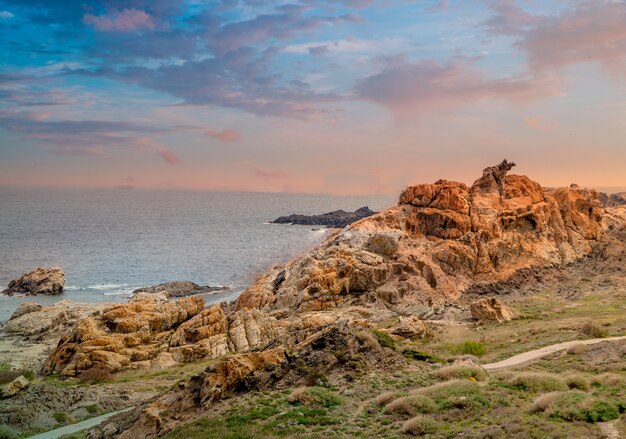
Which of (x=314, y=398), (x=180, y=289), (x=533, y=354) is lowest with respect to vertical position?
(x=180, y=289)

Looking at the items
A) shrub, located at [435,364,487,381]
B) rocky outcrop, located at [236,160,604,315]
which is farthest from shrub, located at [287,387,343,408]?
rocky outcrop, located at [236,160,604,315]

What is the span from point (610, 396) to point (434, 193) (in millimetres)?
51226

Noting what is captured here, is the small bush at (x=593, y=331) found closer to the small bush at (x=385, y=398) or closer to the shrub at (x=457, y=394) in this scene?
the shrub at (x=457, y=394)

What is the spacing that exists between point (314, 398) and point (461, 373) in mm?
7834

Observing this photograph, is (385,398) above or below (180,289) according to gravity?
above

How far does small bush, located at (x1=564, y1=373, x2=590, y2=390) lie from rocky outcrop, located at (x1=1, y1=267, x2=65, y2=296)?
75.2 metres

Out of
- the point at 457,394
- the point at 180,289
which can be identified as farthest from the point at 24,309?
the point at 457,394

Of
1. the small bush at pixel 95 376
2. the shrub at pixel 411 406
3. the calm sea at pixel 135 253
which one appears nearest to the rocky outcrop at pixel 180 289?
the calm sea at pixel 135 253

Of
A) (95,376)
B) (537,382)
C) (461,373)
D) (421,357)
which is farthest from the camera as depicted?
(95,376)

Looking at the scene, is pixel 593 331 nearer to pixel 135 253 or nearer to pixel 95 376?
pixel 95 376

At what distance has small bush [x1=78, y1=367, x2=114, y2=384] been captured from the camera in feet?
121

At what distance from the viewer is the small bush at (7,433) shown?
25.6 m

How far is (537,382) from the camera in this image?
75.6 ft

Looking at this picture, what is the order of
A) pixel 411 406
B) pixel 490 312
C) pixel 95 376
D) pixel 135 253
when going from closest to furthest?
pixel 411 406
pixel 95 376
pixel 490 312
pixel 135 253
